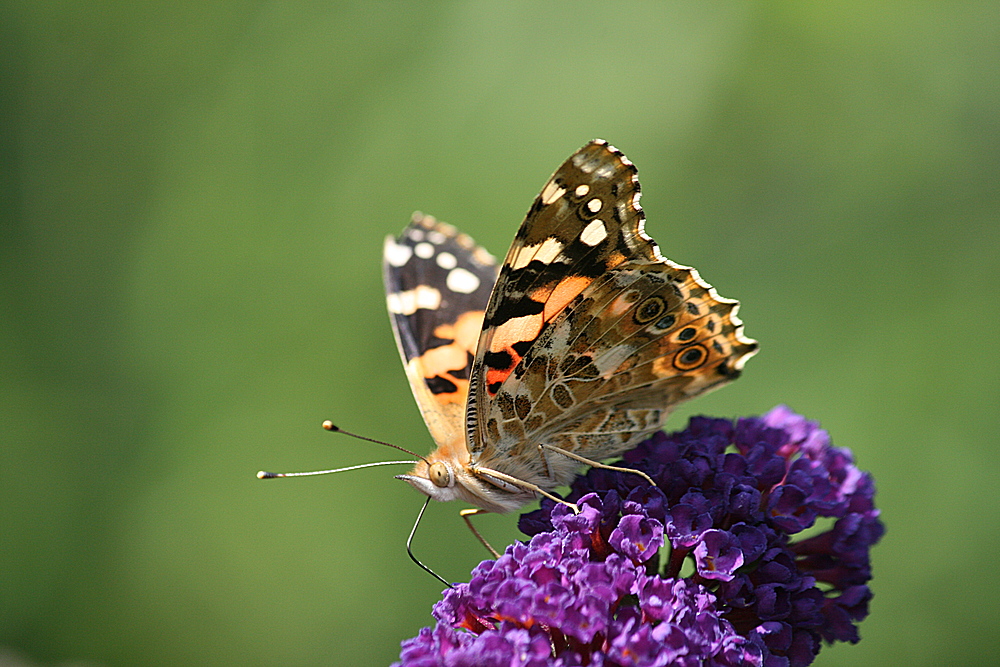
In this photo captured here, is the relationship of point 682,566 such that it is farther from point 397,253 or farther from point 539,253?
point 397,253

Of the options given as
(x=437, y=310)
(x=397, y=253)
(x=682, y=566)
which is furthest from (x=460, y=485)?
(x=397, y=253)

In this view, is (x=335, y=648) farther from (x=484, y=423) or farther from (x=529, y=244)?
(x=529, y=244)

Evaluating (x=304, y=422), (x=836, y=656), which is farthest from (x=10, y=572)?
(x=836, y=656)

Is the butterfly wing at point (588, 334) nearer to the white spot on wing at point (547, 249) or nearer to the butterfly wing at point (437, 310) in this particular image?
the white spot on wing at point (547, 249)

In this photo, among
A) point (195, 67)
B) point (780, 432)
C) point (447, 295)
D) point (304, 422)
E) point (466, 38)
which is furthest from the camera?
point (195, 67)

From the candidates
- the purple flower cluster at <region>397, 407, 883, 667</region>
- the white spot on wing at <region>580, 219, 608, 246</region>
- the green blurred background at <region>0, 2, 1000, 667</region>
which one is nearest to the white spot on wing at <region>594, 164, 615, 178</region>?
the white spot on wing at <region>580, 219, 608, 246</region>

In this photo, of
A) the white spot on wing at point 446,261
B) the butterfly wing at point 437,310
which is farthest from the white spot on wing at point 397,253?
the white spot on wing at point 446,261
